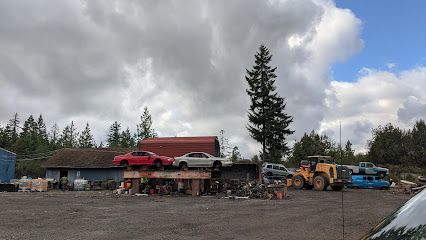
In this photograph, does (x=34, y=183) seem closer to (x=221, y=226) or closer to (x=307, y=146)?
(x=221, y=226)

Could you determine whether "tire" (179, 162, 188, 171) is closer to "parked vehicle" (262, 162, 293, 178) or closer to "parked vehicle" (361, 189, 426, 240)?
"parked vehicle" (262, 162, 293, 178)

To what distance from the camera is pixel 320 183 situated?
112 ft

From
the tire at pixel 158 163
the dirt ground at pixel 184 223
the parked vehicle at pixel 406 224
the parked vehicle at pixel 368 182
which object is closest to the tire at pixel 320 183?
the parked vehicle at pixel 368 182

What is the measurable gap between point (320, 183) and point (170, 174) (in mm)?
12270

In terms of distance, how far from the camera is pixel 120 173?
5253cm

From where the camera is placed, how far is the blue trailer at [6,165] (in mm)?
50594

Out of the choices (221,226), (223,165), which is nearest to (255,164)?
(223,165)

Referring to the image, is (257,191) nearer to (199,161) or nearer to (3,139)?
(199,161)

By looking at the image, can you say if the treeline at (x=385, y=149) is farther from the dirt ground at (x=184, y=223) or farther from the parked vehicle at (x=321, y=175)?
the dirt ground at (x=184, y=223)

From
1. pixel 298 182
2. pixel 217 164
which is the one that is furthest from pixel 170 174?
pixel 298 182

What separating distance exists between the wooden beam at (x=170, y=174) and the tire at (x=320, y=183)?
10001 millimetres

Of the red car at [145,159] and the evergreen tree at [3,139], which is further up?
the evergreen tree at [3,139]

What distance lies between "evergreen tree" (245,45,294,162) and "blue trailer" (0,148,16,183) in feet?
101

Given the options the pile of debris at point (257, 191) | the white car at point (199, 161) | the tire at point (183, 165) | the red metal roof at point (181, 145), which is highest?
the red metal roof at point (181, 145)
